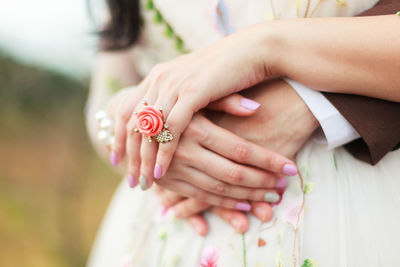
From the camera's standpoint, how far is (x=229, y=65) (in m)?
0.64

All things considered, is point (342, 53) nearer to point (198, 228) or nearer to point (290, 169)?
point (290, 169)

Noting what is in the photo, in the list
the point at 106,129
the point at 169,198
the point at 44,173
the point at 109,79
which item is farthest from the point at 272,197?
the point at 44,173

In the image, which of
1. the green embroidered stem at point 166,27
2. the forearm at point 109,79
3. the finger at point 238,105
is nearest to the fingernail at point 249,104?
the finger at point 238,105

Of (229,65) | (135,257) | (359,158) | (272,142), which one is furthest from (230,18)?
(135,257)

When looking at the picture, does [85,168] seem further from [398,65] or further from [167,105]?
[398,65]

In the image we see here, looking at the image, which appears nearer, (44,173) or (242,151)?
(242,151)

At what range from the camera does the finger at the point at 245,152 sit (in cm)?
67

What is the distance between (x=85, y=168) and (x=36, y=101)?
0.70 m

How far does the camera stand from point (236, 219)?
2.35 feet

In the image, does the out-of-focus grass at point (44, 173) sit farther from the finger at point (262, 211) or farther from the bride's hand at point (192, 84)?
the finger at point (262, 211)

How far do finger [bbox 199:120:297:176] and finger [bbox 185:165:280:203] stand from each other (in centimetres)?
6

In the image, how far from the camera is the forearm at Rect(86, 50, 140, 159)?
1.17 metres

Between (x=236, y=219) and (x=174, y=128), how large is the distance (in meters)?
0.23

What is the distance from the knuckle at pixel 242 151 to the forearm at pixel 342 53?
0.51 ft
